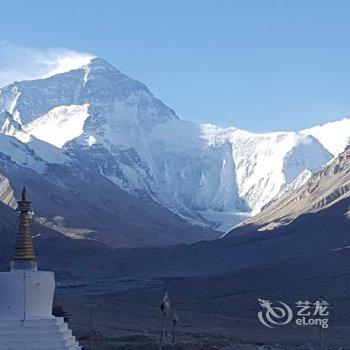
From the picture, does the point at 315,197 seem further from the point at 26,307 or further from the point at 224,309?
the point at 26,307

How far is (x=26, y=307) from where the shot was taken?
75.7 feet

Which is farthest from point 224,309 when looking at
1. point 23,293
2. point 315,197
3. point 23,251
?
point 315,197

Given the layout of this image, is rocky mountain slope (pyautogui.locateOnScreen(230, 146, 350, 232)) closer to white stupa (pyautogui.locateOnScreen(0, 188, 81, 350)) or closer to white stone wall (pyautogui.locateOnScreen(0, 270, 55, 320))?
white stupa (pyautogui.locateOnScreen(0, 188, 81, 350))

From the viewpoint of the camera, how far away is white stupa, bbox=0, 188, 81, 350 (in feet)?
74.7

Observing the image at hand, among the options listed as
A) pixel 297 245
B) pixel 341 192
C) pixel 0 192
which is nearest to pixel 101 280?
pixel 297 245

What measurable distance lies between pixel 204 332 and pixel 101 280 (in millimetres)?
78339

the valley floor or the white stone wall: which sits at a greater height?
the valley floor

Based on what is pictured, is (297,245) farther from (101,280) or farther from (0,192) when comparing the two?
(0,192)

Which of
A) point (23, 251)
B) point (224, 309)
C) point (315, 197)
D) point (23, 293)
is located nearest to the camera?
point (23, 293)

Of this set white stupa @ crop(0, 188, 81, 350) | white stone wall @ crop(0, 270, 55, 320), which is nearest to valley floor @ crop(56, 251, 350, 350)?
white stupa @ crop(0, 188, 81, 350)

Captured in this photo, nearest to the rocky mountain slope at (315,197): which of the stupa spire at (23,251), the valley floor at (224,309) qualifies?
the valley floor at (224,309)

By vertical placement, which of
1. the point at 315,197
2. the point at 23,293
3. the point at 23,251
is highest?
the point at 315,197

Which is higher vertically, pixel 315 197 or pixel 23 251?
pixel 315 197

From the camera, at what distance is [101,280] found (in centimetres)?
12975
